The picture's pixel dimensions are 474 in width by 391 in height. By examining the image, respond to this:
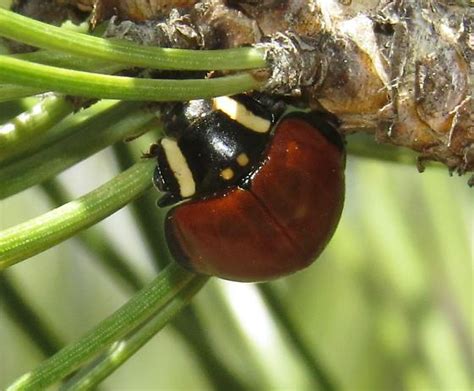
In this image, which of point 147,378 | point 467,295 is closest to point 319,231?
point 467,295

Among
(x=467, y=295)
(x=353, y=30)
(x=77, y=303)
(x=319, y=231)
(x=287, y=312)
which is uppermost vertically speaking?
(x=353, y=30)

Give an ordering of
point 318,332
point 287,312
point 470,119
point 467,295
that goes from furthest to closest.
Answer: point 318,332 → point 467,295 → point 287,312 → point 470,119

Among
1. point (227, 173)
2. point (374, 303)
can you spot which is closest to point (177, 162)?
point (227, 173)

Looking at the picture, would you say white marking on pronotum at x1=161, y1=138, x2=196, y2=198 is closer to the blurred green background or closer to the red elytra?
the red elytra

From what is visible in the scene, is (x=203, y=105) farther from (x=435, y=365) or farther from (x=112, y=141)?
(x=435, y=365)

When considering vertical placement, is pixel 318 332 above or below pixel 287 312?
below

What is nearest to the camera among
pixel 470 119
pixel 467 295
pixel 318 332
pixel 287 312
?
pixel 470 119

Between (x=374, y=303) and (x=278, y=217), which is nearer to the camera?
(x=278, y=217)

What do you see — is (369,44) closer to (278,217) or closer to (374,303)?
(278,217)
